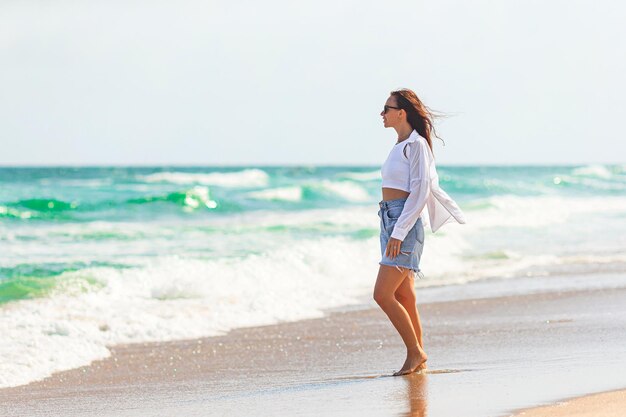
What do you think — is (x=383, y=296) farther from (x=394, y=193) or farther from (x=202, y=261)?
(x=202, y=261)

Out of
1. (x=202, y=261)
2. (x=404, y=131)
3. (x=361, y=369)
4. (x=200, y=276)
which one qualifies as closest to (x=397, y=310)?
(x=361, y=369)

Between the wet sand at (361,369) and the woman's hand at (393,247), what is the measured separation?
2.32 ft

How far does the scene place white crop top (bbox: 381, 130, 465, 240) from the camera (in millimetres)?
5645

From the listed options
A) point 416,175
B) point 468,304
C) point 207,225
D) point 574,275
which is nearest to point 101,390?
point 416,175

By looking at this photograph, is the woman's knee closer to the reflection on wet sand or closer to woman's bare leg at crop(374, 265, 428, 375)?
woman's bare leg at crop(374, 265, 428, 375)

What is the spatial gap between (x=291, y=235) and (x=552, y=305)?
10.5 meters

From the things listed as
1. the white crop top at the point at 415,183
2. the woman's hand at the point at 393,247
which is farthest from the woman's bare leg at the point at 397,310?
the white crop top at the point at 415,183

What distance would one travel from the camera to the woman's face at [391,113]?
5.82 metres

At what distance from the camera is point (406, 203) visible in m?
5.67

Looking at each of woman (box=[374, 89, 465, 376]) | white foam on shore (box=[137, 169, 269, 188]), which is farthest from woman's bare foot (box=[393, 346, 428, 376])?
white foam on shore (box=[137, 169, 269, 188])

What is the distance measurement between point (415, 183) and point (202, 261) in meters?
8.40

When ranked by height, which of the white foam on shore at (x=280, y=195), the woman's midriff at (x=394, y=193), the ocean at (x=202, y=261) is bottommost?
the white foam on shore at (x=280, y=195)

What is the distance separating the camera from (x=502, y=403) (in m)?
4.86

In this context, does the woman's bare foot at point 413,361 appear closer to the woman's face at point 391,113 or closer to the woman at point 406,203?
the woman at point 406,203
